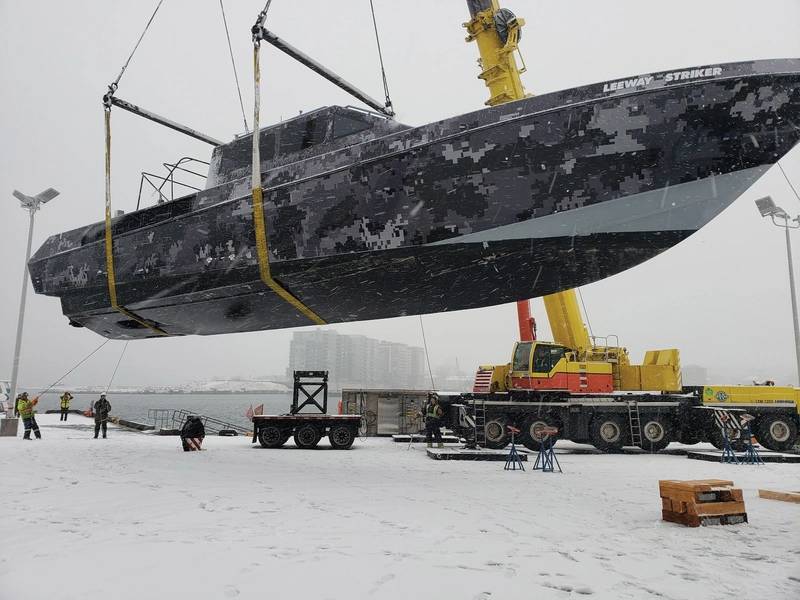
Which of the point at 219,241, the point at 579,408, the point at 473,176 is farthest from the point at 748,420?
the point at 219,241

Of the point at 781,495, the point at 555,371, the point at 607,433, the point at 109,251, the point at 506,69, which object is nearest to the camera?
the point at 781,495

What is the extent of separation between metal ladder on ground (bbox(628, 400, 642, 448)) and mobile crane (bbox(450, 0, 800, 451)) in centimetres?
2

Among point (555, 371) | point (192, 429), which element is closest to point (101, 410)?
point (192, 429)

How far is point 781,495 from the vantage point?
19.9 feet

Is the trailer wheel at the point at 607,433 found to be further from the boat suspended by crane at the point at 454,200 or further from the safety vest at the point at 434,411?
the boat suspended by crane at the point at 454,200

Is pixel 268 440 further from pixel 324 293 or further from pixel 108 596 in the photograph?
pixel 108 596

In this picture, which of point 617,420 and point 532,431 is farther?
point 617,420

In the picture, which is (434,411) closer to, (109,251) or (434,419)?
(434,419)

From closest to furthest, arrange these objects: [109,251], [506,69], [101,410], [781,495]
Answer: [781,495], [109,251], [506,69], [101,410]

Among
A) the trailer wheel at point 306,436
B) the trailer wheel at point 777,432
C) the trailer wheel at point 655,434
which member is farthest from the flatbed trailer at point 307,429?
the trailer wheel at point 777,432

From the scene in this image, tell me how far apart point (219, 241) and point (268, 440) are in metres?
6.96

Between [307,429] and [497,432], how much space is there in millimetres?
4597

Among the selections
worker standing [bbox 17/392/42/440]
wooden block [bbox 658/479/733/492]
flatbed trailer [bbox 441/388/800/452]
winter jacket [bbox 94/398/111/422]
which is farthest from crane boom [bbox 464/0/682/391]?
worker standing [bbox 17/392/42/440]

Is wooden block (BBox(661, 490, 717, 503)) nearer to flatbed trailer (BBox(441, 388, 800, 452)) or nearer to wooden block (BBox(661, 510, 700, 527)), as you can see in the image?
wooden block (BBox(661, 510, 700, 527))
